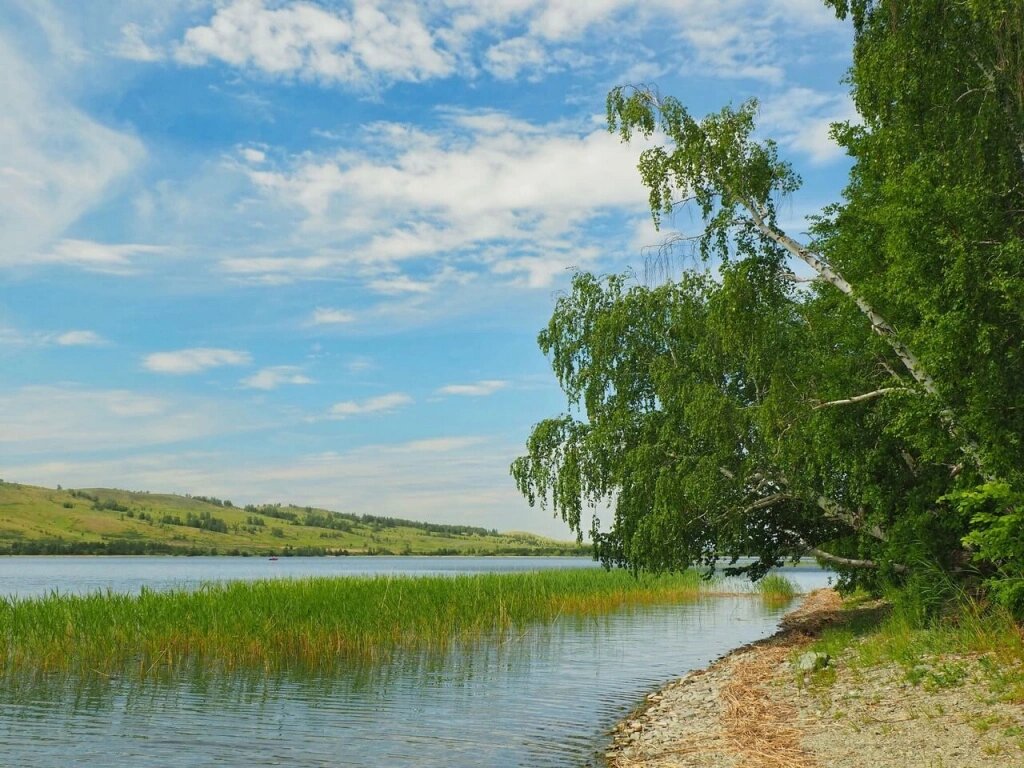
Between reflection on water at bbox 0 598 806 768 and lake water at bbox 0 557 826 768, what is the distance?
0.04 meters

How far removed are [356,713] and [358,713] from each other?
0.15 feet

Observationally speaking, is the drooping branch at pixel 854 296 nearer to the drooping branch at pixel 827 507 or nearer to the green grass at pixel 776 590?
the drooping branch at pixel 827 507

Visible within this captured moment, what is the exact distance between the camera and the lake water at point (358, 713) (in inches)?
634

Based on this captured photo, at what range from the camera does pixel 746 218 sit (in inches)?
853

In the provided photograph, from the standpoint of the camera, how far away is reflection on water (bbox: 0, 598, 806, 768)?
16.1 metres

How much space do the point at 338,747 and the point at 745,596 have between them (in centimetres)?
4791

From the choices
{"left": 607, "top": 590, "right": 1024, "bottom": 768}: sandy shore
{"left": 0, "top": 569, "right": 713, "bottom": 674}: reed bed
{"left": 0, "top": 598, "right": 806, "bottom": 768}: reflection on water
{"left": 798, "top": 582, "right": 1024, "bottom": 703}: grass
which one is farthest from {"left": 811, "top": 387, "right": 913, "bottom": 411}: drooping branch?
{"left": 0, "top": 569, "right": 713, "bottom": 674}: reed bed

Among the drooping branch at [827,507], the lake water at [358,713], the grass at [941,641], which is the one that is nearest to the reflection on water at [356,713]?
the lake water at [358,713]

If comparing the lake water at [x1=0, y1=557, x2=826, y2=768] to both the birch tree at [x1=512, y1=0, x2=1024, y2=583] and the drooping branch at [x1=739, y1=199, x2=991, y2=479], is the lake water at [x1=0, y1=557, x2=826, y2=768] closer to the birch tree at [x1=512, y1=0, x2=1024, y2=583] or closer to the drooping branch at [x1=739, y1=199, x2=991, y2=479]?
the birch tree at [x1=512, y1=0, x2=1024, y2=583]

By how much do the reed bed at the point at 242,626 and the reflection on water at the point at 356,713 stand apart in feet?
4.87

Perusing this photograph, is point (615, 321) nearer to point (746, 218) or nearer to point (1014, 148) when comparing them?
point (746, 218)

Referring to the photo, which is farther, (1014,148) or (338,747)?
(1014,148)

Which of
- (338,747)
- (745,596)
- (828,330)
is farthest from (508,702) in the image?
(745,596)

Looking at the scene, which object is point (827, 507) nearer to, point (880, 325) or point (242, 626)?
point (880, 325)
